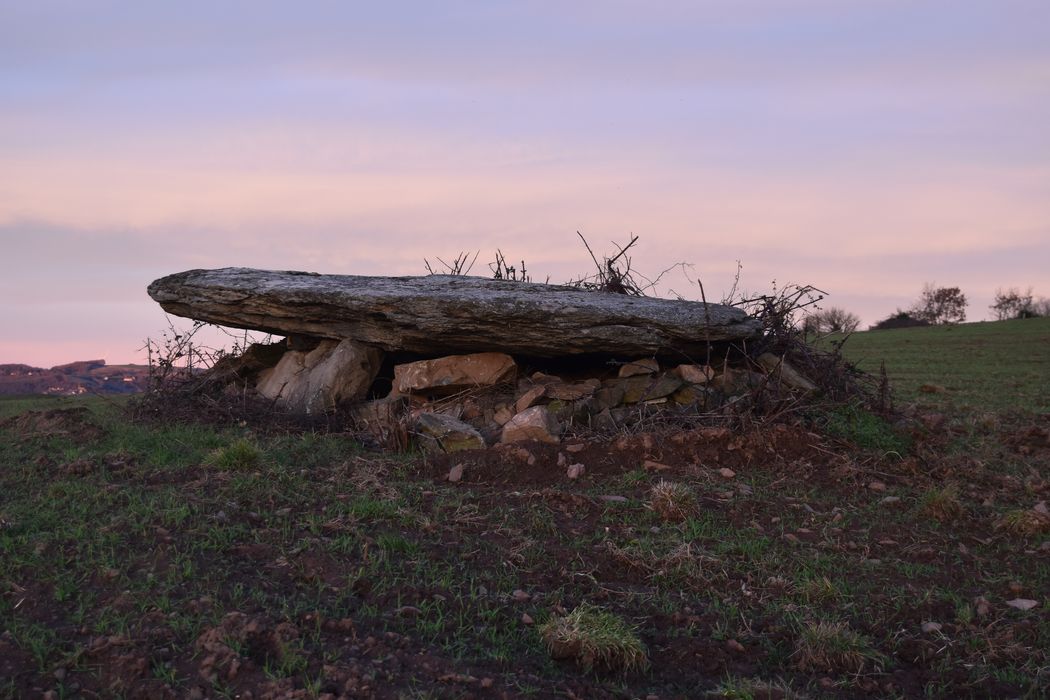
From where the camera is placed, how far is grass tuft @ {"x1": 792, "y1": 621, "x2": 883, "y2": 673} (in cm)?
452

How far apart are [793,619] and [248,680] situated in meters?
2.92

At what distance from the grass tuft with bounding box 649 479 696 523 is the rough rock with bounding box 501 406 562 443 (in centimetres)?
171

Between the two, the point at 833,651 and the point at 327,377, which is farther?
the point at 327,377

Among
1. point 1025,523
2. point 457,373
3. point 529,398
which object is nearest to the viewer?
point 1025,523

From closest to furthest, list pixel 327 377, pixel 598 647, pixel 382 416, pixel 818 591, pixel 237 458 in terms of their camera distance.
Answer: pixel 598 647 < pixel 818 591 < pixel 237 458 < pixel 382 416 < pixel 327 377

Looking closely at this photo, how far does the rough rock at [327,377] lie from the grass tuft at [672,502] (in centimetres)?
432

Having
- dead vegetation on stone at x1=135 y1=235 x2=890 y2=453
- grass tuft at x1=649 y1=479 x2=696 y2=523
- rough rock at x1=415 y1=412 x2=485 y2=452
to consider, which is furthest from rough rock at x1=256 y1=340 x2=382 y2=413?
grass tuft at x1=649 y1=479 x2=696 y2=523

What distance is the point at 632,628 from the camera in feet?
15.4

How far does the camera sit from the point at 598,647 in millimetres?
4387

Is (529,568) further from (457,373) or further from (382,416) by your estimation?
(457,373)

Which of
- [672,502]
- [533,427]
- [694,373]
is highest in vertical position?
[694,373]

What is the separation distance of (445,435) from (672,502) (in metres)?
2.63

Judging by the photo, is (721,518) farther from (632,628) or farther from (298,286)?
(298,286)

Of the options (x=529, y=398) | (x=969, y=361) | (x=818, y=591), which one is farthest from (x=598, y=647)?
(x=969, y=361)
